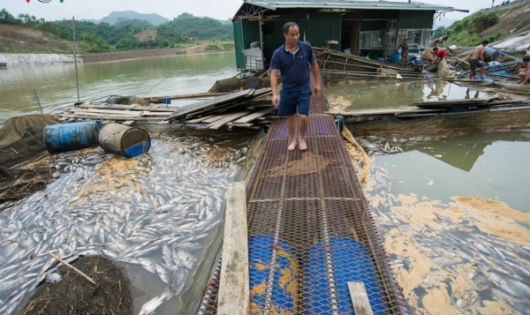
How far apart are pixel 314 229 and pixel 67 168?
229 inches

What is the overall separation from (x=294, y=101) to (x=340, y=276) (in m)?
2.88

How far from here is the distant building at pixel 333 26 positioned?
15.1 metres

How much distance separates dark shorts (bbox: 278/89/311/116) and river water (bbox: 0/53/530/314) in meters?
1.68

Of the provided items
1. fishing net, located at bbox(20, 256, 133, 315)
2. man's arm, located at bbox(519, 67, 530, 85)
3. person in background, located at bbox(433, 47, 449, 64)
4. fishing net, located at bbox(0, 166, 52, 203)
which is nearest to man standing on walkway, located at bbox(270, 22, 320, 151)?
fishing net, located at bbox(20, 256, 133, 315)

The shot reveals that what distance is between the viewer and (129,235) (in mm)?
3812

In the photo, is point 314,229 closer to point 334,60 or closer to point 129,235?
point 129,235

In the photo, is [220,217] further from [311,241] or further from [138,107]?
[138,107]

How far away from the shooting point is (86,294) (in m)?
2.79

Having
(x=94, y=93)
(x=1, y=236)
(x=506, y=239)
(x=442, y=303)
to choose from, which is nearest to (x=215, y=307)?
(x=442, y=303)

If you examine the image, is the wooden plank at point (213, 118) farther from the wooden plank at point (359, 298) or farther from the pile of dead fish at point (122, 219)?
the wooden plank at point (359, 298)

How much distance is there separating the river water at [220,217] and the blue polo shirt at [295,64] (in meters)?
2.15

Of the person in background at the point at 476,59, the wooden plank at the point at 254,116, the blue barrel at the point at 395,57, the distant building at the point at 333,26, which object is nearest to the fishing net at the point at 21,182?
the wooden plank at the point at 254,116

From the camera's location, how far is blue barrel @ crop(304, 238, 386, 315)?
6.87 feet

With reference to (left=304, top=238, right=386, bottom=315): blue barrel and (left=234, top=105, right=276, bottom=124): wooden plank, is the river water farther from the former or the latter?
(left=304, top=238, right=386, bottom=315): blue barrel
